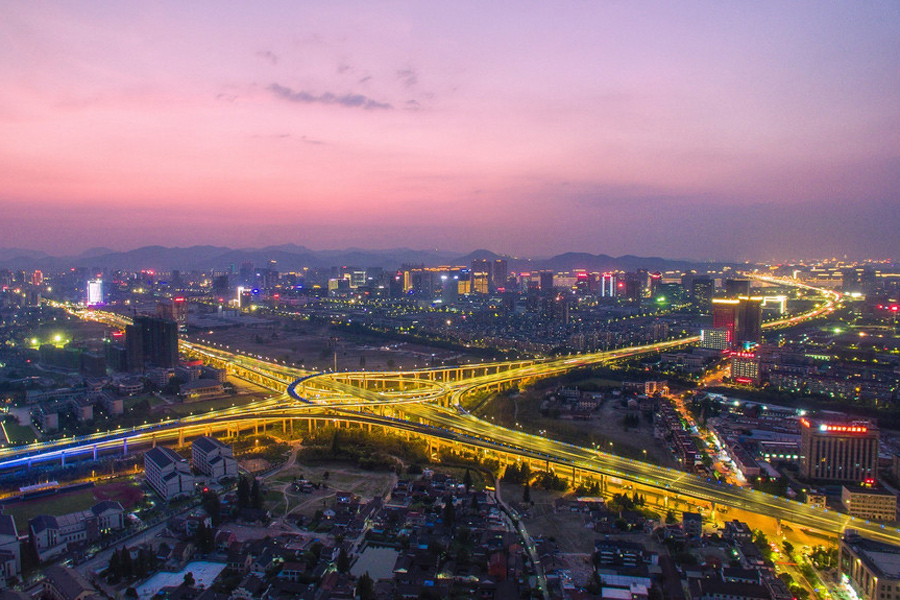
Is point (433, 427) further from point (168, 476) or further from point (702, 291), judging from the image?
point (702, 291)

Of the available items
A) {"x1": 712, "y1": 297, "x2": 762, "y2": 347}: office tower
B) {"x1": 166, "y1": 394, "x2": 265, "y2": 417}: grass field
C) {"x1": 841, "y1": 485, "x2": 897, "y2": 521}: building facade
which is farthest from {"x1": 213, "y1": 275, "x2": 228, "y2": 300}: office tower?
{"x1": 841, "y1": 485, "x2": 897, "y2": 521}: building facade

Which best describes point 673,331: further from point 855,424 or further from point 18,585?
point 18,585

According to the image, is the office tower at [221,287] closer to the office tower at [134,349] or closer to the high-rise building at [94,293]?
the high-rise building at [94,293]

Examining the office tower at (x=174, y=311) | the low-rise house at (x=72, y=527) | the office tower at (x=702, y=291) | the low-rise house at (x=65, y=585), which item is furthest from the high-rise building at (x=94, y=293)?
the office tower at (x=702, y=291)

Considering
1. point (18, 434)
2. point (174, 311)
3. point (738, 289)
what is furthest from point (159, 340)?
point (738, 289)

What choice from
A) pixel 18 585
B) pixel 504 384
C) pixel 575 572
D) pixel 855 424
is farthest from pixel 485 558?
pixel 504 384
